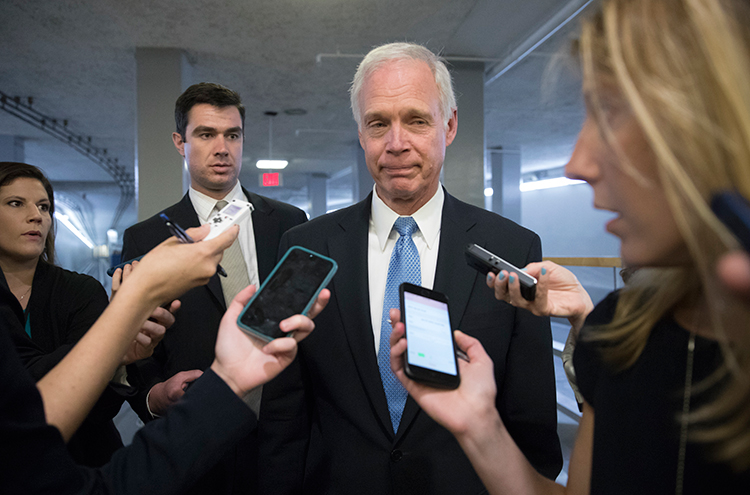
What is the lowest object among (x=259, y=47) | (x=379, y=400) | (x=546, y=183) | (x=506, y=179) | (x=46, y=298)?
(x=379, y=400)

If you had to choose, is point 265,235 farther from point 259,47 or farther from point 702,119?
point 259,47

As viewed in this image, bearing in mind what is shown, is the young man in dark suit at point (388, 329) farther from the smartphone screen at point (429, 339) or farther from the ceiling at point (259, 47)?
the ceiling at point (259, 47)

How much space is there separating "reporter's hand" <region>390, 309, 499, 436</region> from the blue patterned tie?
38 cm

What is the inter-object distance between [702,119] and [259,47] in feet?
21.0

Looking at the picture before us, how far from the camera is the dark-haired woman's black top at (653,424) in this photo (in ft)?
2.23

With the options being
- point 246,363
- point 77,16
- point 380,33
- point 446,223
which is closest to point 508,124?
point 380,33

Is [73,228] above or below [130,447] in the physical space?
above

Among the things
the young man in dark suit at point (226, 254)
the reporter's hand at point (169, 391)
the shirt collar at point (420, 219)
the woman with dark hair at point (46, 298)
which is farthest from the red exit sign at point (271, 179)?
the shirt collar at point (420, 219)

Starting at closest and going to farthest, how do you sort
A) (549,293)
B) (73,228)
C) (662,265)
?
(662,265) < (549,293) < (73,228)

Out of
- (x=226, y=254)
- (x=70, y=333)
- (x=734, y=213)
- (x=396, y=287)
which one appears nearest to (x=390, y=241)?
(x=396, y=287)

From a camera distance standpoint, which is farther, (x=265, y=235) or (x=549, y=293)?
(x=265, y=235)

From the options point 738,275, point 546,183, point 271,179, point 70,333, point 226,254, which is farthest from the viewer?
point 546,183

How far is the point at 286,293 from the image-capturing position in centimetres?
110

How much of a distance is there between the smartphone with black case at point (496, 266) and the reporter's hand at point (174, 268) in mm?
704
